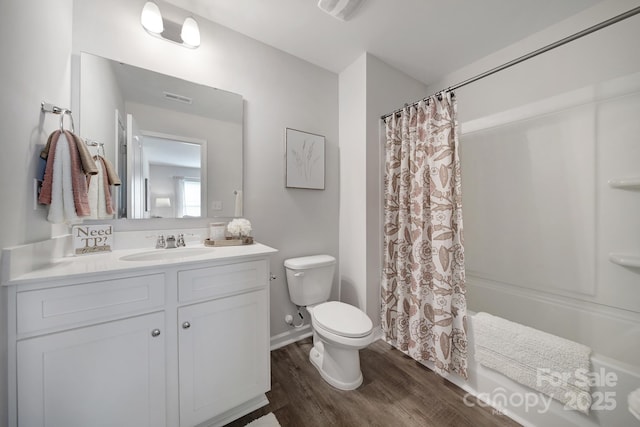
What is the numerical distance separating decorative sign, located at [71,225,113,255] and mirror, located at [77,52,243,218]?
12cm

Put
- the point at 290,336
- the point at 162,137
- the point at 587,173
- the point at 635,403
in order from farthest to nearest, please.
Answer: the point at 290,336, the point at 587,173, the point at 162,137, the point at 635,403

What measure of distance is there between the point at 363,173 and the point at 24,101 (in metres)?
1.87

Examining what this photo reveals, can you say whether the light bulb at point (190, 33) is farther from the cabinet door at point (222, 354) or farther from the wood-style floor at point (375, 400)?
the wood-style floor at point (375, 400)

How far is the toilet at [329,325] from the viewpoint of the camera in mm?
1330

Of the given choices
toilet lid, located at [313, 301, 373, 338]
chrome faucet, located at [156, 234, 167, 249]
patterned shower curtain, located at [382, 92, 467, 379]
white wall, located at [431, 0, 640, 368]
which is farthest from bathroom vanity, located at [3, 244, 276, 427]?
white wall, located at [431, 0, 640, 368]

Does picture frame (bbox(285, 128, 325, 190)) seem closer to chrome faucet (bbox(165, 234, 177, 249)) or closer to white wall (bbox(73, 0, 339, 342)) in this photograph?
white wall (bbox(73, 0, 339, 342))

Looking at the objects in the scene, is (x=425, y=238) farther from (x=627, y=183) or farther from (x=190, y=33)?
(x=190, y=33)

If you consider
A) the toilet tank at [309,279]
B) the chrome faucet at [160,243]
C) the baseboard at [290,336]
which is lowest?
the baseboard at [290,336]

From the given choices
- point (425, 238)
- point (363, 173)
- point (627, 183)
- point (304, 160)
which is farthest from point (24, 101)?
point (627, 183)

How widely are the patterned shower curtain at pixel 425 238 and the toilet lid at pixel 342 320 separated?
1.45 ft

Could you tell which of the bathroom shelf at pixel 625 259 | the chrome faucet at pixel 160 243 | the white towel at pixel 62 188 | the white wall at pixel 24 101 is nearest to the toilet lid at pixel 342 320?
the chrome faucet at pixel 160 243

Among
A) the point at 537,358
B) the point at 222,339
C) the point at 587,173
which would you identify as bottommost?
the point at 537,358

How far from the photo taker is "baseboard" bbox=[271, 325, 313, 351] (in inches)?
70.3

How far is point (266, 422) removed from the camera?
3.81ft
